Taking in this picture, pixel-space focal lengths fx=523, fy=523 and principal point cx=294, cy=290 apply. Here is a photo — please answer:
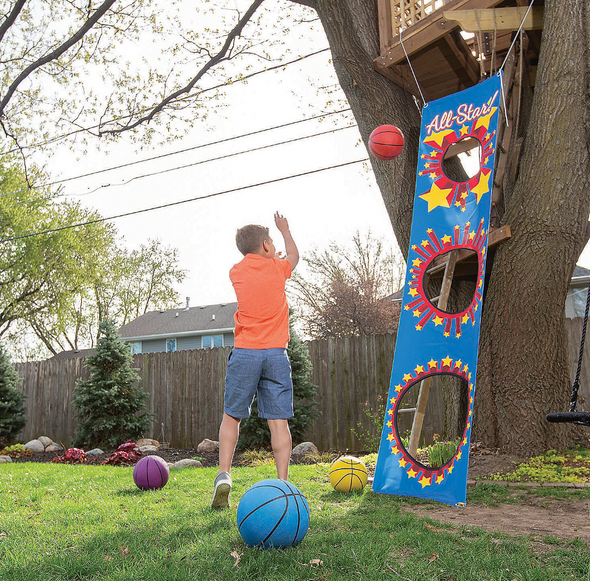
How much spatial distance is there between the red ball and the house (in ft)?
62.0

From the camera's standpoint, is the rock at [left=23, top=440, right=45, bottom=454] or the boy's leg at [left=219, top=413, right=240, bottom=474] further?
the rock at [left=23, top=440, right=45, bottom=454]

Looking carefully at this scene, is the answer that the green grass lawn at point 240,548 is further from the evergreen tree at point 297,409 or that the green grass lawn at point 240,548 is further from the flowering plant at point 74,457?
the flowering plant at point 74,457

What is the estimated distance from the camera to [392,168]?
5758 millimetres

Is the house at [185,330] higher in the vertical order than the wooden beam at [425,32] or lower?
lower

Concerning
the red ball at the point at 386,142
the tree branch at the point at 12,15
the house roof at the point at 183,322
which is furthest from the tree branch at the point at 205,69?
Result: the house roof at the point at 183,322

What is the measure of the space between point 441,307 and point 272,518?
2.93m

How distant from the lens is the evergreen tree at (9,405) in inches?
436

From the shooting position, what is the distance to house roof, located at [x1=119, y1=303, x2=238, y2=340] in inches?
961

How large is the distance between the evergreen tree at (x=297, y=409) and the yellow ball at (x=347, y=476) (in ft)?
13.2

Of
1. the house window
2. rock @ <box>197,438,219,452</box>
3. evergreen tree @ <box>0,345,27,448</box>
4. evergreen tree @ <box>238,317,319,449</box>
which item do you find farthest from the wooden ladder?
the house window

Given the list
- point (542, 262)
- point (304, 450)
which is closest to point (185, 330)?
point (304, 450)

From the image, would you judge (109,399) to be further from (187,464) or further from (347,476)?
(347,476)

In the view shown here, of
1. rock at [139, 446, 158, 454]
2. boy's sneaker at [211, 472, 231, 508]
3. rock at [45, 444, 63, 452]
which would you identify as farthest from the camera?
rock at [45, 444, 63, 452]

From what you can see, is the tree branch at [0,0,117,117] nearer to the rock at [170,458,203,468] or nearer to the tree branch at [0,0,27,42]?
the tree branch at [0,0,27,42]
